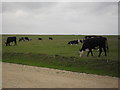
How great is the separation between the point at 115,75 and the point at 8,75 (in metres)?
6.89

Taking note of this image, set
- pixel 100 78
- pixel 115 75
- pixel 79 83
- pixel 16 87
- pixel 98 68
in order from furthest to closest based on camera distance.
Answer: pixel 98 68
pixel 115 75
pixel 100 78
pixel 79 83
pixel 16 87

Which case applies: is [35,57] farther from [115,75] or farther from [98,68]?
[115,75]

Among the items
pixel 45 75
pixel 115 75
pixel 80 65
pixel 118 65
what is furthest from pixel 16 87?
pixel 118 65

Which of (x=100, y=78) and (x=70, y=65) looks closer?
(x=100, y=78)

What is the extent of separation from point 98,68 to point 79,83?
189 inches

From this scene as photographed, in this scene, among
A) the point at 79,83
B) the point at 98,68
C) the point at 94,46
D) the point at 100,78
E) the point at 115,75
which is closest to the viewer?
the point at 79,83

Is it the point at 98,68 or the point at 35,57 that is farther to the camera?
the point at 35,57

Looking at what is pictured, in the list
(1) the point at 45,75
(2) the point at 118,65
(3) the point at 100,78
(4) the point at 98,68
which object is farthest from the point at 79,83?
(2) the point at 118,65

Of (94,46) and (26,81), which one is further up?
A: (94,46)

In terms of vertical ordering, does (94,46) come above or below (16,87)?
above

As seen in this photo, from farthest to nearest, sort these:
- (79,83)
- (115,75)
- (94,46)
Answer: (94,46)
(115,75)
(79,83)

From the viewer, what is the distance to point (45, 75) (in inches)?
546

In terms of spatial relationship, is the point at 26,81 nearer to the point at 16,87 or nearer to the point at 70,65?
the point at 16,87

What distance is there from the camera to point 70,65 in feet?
58.8
